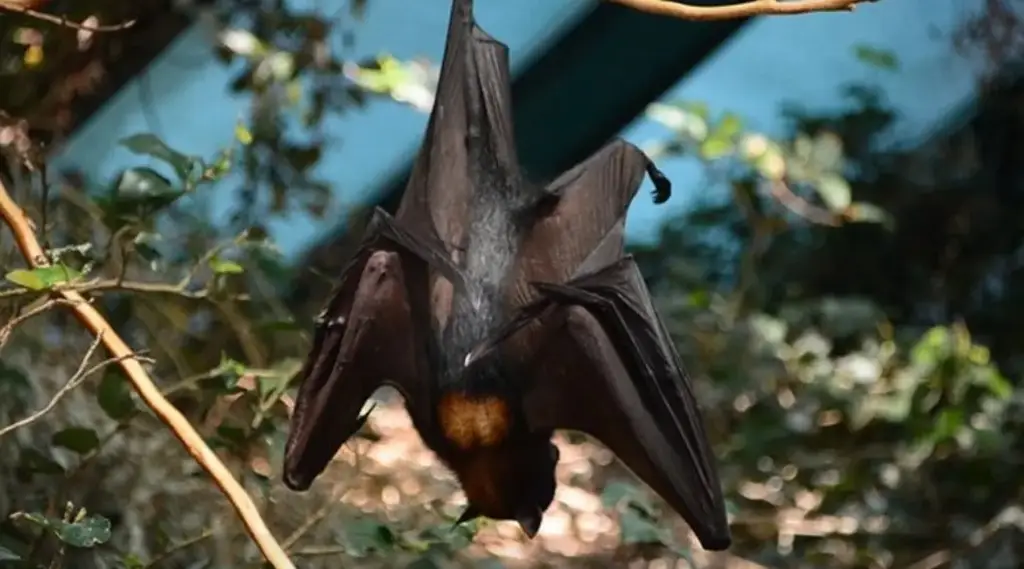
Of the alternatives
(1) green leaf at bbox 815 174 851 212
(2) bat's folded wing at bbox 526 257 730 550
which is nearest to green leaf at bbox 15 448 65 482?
(2) bat's folded wing at bbox 526 257 730 550

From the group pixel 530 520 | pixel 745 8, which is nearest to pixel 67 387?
pixel 530 520

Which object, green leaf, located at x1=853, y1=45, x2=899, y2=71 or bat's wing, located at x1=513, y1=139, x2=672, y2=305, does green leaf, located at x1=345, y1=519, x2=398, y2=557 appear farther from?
green leaf, located at x1=853, y1=45, x2=899, y2=71

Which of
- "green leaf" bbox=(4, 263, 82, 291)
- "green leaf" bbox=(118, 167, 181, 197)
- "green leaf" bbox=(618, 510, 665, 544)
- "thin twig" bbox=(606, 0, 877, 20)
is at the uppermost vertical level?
"thin twig" bbox=(606, 0, 877, 20)

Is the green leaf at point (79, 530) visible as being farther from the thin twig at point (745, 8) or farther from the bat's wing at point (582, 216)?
the thin twig at point (745, 8)

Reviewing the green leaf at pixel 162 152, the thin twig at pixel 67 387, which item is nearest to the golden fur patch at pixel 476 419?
the thin twig at pixel 67 387

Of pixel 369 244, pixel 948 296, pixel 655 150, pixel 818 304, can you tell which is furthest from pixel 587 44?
pixel 369 244

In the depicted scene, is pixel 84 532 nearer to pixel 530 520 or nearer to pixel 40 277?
pixel 40 277
